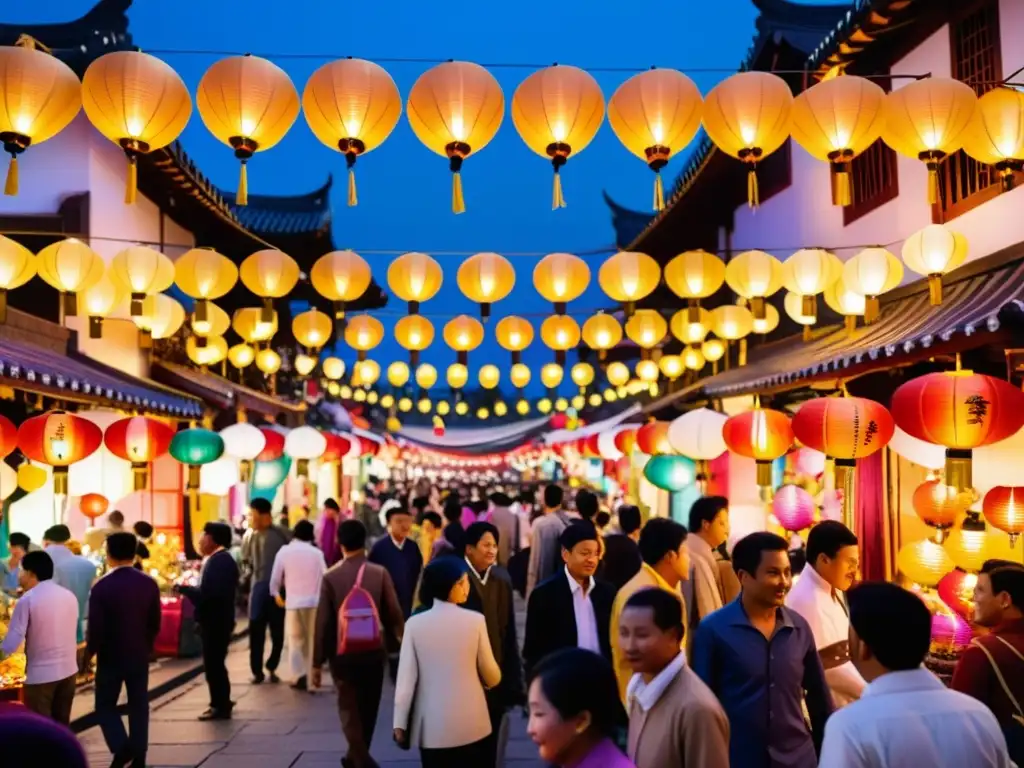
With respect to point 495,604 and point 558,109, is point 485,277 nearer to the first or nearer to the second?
point 558,109

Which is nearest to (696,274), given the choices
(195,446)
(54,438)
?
(195,446)

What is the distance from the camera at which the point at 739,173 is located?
17.3 m

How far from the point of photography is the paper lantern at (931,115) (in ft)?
22.9

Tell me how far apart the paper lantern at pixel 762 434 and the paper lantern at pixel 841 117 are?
123 inches

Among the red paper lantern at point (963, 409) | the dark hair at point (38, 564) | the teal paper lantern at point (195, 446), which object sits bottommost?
the dark hair at point (38, 564)

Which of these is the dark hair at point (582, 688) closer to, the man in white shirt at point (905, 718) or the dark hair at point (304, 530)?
the man in white shirt at point (905, 718)

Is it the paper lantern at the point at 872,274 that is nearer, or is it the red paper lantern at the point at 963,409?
the red paper lantern at the point at 963,409

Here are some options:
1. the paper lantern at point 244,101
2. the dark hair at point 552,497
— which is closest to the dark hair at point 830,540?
the paper lantern at point 244,101

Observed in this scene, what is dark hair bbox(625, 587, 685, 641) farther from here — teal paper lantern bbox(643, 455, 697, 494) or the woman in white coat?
teal paper lantern bbox(643, 455, 697, 494)

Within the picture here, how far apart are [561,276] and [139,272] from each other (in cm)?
476

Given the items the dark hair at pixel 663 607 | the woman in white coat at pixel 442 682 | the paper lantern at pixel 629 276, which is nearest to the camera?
the dark hair at pixel 663 607

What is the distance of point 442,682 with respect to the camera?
18.3 ft

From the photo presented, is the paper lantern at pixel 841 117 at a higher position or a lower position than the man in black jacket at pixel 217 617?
higher

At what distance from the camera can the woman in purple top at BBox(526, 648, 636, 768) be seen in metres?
2.86
